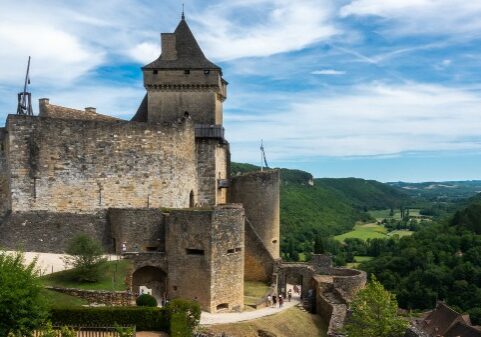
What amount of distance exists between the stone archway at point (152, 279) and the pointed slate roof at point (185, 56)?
15761 mm

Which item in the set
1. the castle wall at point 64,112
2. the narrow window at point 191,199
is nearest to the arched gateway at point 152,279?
the narrow window at point 191,199

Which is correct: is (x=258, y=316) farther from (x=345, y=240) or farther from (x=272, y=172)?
(x=345, y=240)

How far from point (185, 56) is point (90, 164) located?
12013 mm

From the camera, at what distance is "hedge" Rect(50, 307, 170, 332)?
24.5 metres

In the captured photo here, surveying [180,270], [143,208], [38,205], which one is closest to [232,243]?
[180,270]

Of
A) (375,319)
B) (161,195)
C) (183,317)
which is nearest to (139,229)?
(161,195)

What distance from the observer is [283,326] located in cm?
3212

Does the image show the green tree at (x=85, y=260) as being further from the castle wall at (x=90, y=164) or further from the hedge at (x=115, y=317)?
the hedge at (x=115, y=317)

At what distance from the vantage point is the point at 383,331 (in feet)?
93.2

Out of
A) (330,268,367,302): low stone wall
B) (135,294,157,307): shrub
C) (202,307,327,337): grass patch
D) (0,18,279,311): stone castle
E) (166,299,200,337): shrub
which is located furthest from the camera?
(330,268,367,302): low stone wall

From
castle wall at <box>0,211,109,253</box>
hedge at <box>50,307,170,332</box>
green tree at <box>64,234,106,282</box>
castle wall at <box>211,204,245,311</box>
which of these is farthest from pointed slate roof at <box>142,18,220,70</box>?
hedge at <box>50,307,170,332</box>

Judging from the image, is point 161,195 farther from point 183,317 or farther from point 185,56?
point 183,317

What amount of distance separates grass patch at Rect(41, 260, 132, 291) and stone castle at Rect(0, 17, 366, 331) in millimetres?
1173

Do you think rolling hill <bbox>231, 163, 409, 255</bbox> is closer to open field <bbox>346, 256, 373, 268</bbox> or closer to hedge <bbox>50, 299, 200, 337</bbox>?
open field <bbox>346, 256, 373, 268</bbox>
